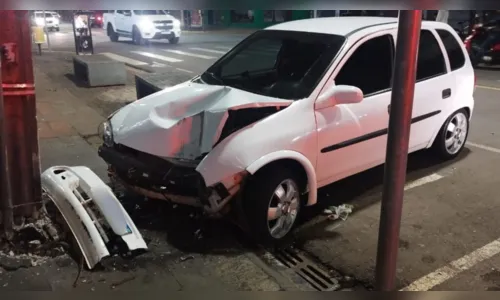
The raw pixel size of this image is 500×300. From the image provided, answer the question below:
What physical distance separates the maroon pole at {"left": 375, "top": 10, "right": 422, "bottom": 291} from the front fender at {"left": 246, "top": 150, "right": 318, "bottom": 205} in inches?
64.2

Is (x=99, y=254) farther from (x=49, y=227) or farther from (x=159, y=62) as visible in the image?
(x=159, y=62)

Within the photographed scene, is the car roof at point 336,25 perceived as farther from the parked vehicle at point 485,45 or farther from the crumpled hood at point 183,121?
the parked vehicle at point 485,45

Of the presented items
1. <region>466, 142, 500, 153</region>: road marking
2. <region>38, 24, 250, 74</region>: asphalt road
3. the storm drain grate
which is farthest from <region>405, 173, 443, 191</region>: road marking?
<region>38, 24, 250, 74</region>: asphalt road

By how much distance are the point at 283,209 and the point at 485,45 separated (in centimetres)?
1330

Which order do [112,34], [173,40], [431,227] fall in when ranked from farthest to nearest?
[112,34], [173,40], [431,227]

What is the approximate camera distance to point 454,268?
3.96 m

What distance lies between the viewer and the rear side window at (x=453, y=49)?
589cm

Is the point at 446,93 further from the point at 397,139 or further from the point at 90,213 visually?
the point at 90,213

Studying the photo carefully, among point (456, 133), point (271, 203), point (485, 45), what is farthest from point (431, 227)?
point (485, 45)

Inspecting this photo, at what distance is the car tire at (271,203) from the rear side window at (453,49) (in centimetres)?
283

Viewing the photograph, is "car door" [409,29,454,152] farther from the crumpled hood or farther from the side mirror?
the crumpled hood

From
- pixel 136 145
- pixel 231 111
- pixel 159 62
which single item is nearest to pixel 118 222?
pixel 136 145

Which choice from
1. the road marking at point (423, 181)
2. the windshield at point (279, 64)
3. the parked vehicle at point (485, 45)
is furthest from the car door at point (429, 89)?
the parked vehicle at point (485, 45)

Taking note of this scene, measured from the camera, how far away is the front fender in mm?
3959
